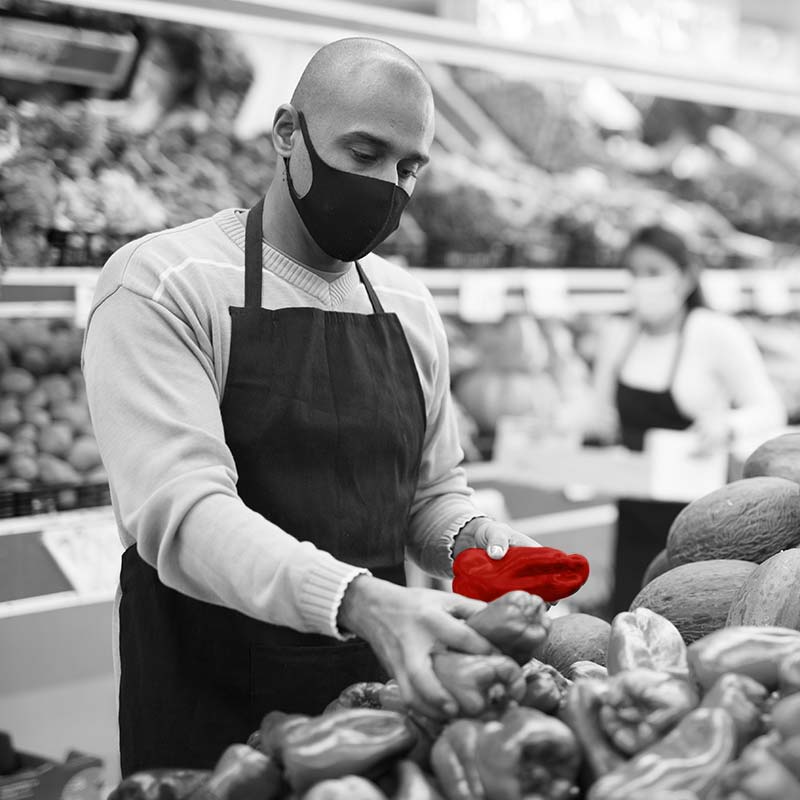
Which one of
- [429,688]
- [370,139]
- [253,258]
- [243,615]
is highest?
[370,139]

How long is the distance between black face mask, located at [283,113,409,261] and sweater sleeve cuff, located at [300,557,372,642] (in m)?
0.67

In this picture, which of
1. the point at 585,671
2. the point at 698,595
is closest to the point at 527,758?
the point at 585,671

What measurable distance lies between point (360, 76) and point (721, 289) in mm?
3789

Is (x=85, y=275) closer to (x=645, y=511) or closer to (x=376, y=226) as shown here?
(x=376, y=226)

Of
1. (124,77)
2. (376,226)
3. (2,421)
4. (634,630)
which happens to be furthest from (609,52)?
(634,630)

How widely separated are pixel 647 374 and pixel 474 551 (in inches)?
117

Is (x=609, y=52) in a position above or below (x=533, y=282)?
above

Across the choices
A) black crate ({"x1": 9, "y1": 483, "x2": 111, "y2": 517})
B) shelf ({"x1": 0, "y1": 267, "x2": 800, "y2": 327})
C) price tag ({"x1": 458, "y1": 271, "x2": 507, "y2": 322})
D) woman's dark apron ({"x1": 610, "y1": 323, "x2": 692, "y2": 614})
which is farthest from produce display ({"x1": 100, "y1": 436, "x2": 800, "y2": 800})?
price tag ({"x1": 458, "y1": 271, "x2": 507, "y2": 322})

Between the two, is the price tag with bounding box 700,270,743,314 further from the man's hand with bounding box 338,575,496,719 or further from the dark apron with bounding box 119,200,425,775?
the man's hand with bounding box 338,575,496,719

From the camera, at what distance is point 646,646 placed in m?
1.49

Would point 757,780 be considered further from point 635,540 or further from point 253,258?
point 635,540

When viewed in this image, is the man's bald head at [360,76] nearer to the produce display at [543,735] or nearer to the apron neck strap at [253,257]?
the apron neck strap at [253,257]

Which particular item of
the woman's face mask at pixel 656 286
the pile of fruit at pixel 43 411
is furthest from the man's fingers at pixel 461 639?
the woman's face mask at pixel 656 286

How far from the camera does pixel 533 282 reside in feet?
14.5
